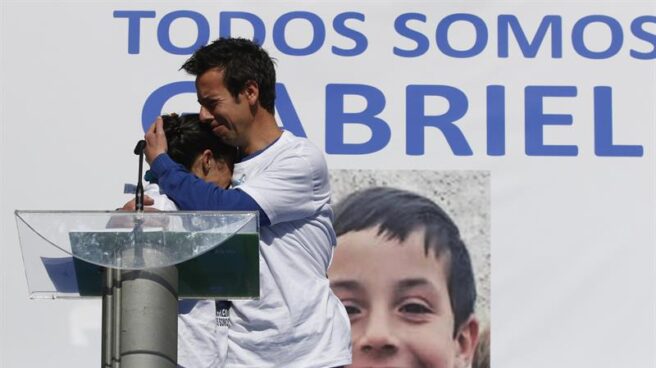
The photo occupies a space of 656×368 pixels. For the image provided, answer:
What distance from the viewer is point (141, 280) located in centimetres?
219

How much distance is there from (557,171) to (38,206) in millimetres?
1543

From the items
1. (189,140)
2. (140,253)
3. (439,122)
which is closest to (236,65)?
(189,140)

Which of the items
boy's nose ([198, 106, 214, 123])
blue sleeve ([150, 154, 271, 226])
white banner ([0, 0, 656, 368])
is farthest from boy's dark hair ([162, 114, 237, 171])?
white banner ([0, 0, 656, 368])

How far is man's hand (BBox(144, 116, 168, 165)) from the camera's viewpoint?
2.98 metres

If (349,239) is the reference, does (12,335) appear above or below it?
below

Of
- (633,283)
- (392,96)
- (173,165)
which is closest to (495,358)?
(633,283)

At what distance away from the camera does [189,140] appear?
10.4ft

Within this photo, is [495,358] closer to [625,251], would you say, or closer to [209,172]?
[625,251]

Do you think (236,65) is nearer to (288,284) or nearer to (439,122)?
(288,284)

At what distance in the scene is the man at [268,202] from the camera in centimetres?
295

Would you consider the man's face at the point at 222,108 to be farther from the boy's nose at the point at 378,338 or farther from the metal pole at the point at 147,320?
the boy's nose at the point at 378,338

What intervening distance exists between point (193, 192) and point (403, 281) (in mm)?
1713

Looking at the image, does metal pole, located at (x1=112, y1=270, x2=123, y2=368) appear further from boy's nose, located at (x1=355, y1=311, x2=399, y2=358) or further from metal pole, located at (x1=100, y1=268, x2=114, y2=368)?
boy's nose, located at (x1=355, y1=311, x2=399, y2=358)

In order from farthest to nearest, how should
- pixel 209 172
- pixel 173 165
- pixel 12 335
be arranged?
pixel 12 335, pixel 209 172, pixel 173 165
